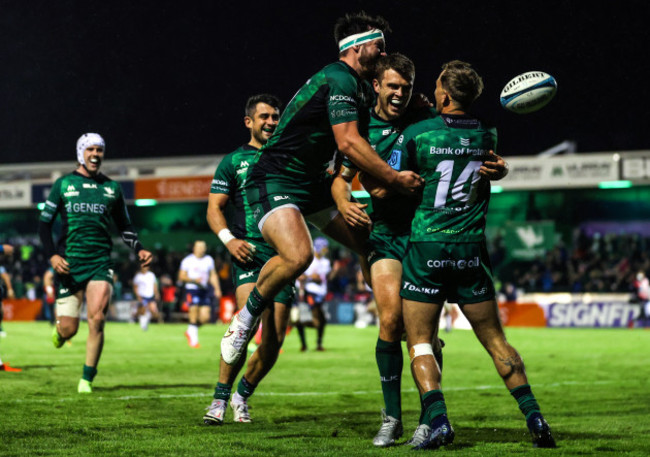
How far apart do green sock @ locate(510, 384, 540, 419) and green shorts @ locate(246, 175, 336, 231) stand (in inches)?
68.6

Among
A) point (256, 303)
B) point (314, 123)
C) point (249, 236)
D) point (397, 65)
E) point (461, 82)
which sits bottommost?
point (256, 303)

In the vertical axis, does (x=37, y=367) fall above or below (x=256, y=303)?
below

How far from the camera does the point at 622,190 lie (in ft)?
130

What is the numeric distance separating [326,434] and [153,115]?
3918 cm

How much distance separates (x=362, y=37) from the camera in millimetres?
6109

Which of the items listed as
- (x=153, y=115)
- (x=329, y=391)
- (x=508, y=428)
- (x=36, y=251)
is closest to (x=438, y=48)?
(x=329, y=391)

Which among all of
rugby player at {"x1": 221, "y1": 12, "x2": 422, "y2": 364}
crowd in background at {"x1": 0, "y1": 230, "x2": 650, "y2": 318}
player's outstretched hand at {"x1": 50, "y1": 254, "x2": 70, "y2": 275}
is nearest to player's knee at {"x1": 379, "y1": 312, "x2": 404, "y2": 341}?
rugby player at {"x1": 221, "y1": 12, "x2": 422, "y2": 364}

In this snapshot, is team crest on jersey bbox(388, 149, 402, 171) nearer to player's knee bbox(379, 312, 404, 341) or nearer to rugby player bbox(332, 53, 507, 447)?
rugby player bbox(332, 53, 507, 447)

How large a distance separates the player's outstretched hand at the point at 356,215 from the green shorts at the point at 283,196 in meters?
0.43

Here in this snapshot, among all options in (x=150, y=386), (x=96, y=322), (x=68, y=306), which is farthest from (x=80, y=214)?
(x=150, y=386)

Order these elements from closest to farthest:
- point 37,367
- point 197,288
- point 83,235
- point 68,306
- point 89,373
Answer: point 89,373 < point 83,235 < point 68,306 < point 37,367 < point 197,288

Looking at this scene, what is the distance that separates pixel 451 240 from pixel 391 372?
3.55 ft

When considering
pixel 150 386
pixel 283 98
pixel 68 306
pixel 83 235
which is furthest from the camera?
pixel 283 98

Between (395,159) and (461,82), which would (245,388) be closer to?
(395,159)
